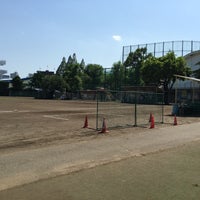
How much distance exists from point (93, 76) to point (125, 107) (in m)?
106

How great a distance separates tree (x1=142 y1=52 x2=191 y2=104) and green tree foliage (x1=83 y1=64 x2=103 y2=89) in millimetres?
57007

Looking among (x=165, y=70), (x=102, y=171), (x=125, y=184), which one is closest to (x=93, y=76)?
(x=165, y=70)

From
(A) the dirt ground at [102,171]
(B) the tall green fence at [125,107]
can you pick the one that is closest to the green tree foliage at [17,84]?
(B) the tall green fence at [125,107]

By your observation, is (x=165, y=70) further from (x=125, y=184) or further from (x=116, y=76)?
(x=125, y=184)

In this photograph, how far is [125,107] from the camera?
20.3 m

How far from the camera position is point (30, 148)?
11.8 meters

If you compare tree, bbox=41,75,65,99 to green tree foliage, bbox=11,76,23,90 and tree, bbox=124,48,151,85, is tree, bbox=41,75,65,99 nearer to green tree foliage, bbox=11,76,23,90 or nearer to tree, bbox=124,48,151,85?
tree, bbox=124,48,151,85

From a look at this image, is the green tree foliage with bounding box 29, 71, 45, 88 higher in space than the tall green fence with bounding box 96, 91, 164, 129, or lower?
higher

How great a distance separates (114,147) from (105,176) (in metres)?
4.19

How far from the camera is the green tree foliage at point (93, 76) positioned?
121688 millimetres

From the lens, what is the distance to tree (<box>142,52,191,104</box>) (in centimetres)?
6234

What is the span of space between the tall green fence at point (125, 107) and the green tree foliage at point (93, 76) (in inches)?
3860

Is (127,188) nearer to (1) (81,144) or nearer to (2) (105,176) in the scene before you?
A: (2) (105,176)

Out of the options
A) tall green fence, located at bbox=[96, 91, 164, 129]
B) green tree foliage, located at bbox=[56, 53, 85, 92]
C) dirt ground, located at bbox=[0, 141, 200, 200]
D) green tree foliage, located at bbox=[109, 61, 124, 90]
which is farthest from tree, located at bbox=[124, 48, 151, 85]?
dirt ground, located at bbox=[0, 141, 200, 200]
